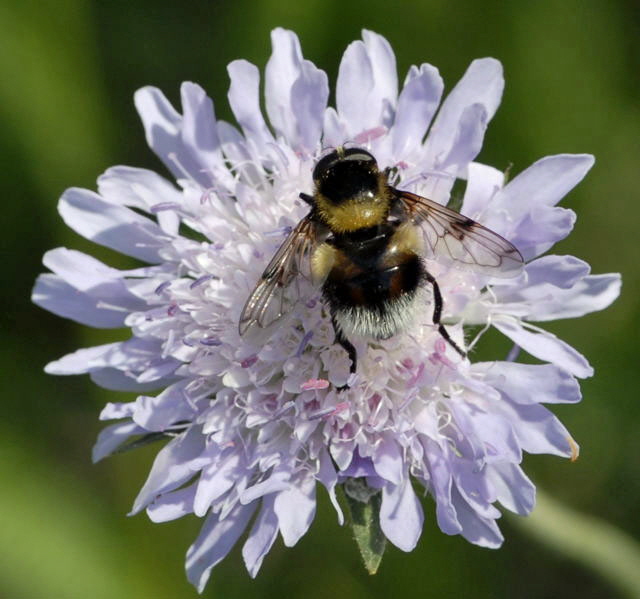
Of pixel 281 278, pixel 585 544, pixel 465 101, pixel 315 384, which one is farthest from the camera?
pixel 585 544

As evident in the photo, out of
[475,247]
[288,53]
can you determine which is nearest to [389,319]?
[475,247]

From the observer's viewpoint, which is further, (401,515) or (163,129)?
(163,129)

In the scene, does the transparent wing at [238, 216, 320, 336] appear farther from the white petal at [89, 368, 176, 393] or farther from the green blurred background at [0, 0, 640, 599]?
the green blurred background at [0, 0, 640, 599]

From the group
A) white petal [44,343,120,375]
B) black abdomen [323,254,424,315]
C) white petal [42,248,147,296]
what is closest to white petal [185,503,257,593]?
white petal [44,343,120,375]

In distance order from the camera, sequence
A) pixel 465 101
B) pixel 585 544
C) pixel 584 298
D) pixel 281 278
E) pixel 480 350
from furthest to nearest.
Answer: pixel 480 350
pixel 585 544
pixel 465 101
pixel 584 298
pixel 281 278

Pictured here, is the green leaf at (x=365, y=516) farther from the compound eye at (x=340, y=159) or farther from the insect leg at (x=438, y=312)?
the compound eye at (x=340, y=159)

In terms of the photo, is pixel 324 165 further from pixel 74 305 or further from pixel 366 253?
pixel 74 305

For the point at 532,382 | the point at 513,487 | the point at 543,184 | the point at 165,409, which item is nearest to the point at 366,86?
the point at 543,184
